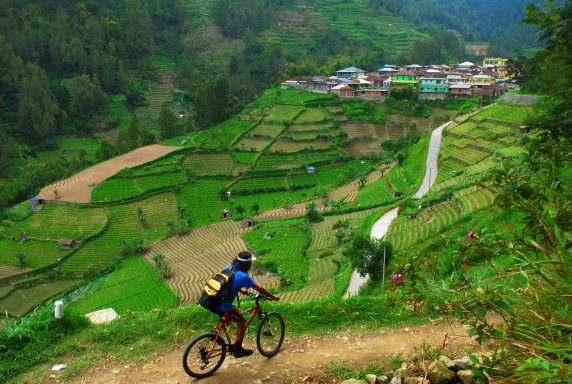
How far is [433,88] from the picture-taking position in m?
48.6

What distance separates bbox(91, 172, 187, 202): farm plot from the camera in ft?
102

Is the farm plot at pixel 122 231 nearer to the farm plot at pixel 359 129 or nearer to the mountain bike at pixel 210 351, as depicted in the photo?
the farm plot at pixel 359 129

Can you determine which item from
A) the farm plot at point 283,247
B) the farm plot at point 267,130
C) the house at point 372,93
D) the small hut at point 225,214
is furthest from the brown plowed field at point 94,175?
the house at point 372,93

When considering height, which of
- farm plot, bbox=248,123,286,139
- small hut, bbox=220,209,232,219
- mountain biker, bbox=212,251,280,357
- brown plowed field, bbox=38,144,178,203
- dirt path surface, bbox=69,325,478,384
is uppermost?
mountain biker, bbox=212,251,280,357

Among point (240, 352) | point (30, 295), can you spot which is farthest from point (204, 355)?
point (30, 295)

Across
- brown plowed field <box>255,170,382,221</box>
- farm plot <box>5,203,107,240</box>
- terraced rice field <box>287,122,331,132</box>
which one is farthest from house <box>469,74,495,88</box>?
farm plot <box>5,203,107,240</box>

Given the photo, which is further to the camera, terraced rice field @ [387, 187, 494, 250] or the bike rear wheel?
terraced rice field @ [387, 187, 494, 250]

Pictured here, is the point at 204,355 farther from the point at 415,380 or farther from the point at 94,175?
the point at 94,175

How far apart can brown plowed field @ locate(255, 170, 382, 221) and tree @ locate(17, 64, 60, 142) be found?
30.7 meters

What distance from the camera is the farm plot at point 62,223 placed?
2753 cm

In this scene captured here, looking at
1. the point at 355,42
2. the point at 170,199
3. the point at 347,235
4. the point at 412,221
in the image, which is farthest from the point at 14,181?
the point at 355,42

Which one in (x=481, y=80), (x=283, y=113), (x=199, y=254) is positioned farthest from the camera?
(x=481, y=80)

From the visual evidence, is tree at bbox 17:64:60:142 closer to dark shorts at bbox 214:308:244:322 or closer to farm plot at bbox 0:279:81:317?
farm plot at bbox 0:279:81:317

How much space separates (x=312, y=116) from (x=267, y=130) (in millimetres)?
4927
